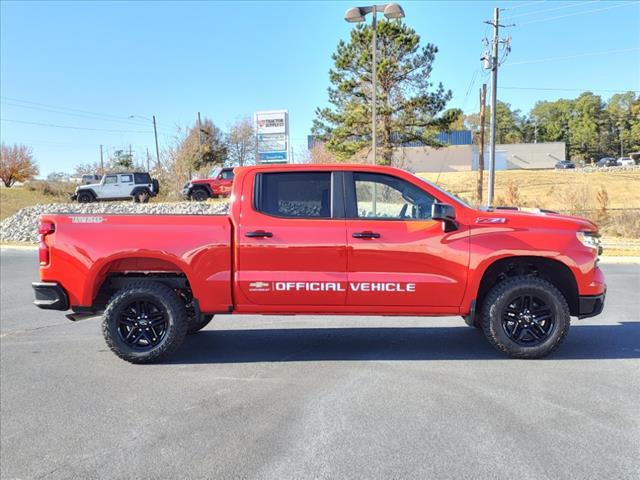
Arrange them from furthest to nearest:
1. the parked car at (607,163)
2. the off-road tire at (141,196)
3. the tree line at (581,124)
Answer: the tree line at (581,124) < the parked car at (607,163) < the off-road tire at (141,196)

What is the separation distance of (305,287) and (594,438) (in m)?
2.71

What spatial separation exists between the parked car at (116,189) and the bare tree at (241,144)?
27.2 metres

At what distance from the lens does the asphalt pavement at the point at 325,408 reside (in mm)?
3244

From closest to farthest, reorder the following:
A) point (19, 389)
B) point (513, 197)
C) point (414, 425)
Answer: point (414, 425) → point (19, 389) → point (513, 197)

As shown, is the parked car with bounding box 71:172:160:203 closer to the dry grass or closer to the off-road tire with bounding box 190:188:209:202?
the off-road tire with bounding box 190:188:209:202

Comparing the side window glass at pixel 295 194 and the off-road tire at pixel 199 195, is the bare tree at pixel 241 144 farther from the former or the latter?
A: the side window glass at pixel 295 194

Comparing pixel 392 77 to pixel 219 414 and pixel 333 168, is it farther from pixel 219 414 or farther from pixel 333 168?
pixel 219 414

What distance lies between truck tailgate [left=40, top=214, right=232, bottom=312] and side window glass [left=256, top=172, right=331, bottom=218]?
48 centimetres

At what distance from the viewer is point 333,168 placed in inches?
212

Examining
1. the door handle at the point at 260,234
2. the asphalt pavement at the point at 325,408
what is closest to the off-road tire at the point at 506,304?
the asphalt pavement at the point at 325,408

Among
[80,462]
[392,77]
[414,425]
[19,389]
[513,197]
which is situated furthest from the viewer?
[392,77]

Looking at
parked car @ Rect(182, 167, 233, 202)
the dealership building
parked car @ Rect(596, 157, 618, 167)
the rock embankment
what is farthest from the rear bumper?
the dealership building

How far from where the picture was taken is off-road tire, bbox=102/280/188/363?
521 centimetres

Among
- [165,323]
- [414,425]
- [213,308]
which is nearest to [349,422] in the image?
[414,425]
